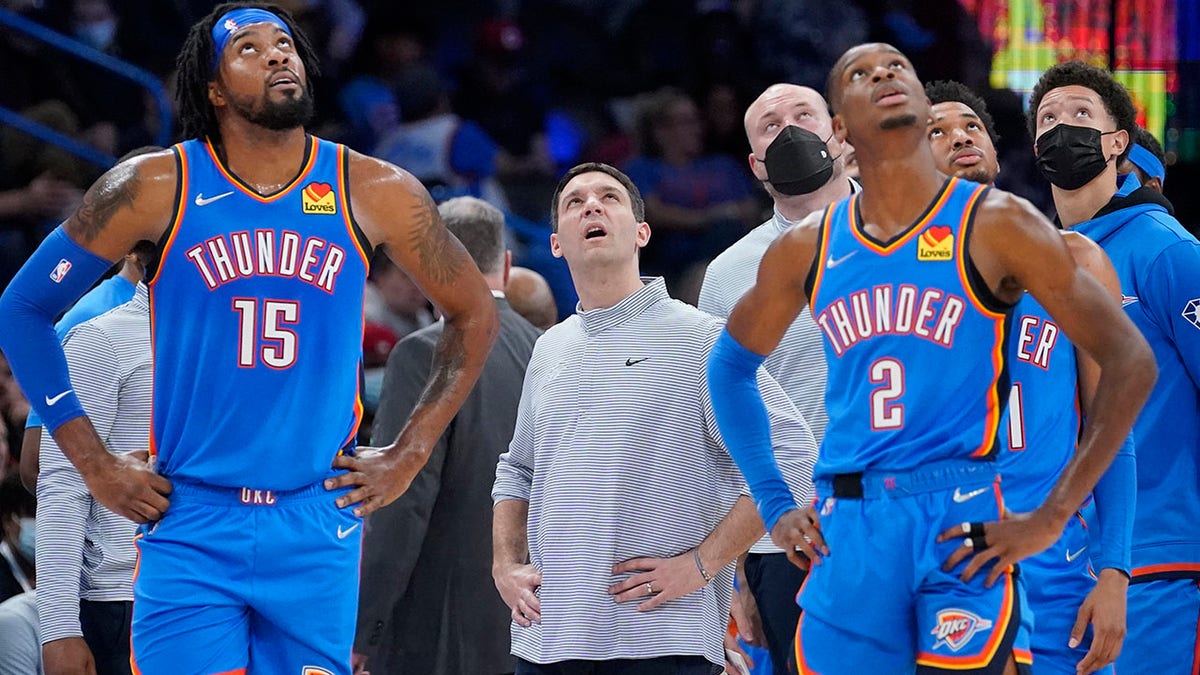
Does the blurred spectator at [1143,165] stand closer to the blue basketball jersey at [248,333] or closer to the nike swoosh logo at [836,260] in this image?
the nike swoosh logo at [836,260]

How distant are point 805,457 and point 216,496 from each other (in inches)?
60.7

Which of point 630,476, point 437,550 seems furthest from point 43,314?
point 437,550

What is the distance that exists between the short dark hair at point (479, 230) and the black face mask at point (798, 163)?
40.7 inches

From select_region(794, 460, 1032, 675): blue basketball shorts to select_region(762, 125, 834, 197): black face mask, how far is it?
5.55 ft

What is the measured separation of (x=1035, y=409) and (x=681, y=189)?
20.6 feet

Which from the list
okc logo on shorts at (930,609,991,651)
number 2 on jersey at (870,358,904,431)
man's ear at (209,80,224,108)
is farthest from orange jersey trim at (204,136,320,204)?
okc logo on shorts at (930,609,991,651)

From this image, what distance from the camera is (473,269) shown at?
4.23 metres

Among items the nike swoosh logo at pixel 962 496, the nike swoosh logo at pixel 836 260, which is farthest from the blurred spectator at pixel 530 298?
the nike swoosh logo at pixel 962 496

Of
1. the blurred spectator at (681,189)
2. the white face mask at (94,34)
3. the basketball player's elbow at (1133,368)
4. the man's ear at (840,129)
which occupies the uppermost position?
the white face mask at (94,34)

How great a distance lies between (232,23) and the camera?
409cm

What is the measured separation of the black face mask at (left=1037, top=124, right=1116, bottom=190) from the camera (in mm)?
4836

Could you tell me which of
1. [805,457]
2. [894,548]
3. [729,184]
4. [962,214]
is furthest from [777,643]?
[729,184]

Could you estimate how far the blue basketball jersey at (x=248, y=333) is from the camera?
3.80 metres

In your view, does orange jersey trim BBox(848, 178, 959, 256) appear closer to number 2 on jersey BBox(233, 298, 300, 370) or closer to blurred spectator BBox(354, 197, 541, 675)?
number 2 on jersey BBox(233, 298, 300, 370)
